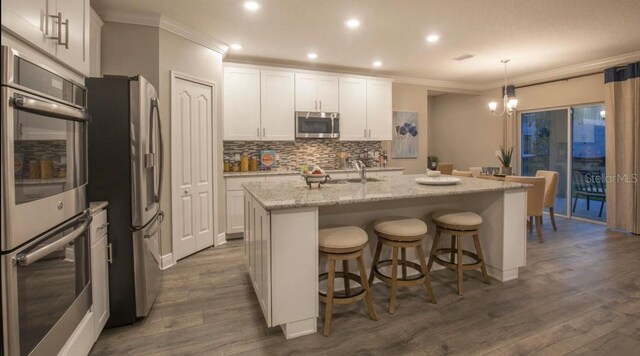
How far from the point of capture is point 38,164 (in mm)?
1356

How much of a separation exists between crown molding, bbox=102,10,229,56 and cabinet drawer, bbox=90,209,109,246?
218 cm

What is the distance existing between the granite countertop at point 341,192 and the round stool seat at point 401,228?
0.23 meters

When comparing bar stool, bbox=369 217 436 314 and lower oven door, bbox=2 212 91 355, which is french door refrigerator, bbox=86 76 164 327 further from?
bar stool, bbox=369 217 436 314

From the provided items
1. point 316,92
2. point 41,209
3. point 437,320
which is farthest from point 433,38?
point 41,209

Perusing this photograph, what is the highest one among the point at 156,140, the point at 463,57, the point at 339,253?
the point at 463,57

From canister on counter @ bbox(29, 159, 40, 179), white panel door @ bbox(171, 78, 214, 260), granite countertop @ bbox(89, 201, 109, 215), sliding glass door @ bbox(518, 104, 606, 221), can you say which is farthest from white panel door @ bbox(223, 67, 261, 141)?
sliding glass door @ bbox(518, 104, 606, 221)

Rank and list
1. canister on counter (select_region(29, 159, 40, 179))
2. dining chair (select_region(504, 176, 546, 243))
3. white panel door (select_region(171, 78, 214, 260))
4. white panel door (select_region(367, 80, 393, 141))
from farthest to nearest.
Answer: white panel door (select_region(367, 80, 393, 141))
dining chair (select_region(504, 176, 546, 243))
white panel door (select_region(171, 78, 214, 260))
canister on counter (select_region(29, 159, 40, 179))

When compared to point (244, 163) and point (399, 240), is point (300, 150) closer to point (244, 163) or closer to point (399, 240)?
point (244, 163)

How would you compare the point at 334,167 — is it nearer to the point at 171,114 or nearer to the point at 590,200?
the point at 171,114

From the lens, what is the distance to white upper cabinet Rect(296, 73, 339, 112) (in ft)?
16.5

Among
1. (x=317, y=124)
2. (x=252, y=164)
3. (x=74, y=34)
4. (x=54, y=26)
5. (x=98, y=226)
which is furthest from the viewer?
(x=317, y=124)

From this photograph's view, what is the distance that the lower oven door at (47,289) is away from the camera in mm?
1188

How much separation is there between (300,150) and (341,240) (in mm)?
3405

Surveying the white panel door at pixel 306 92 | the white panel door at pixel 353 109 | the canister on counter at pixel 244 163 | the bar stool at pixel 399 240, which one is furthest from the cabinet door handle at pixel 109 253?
the white panel door at pixel 353 109
